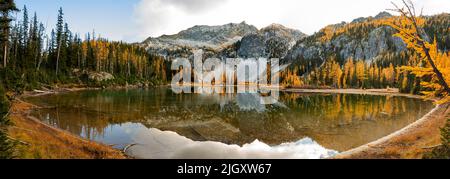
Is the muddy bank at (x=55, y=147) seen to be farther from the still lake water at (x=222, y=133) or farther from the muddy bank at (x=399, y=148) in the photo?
the muddy bank at (x=399, y=148)

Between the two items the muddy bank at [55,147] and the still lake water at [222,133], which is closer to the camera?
the muddy bank at [55,147]

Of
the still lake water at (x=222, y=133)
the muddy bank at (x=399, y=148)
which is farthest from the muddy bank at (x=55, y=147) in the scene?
the muddy bank at (x=399, y=148)

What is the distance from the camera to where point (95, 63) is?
102 meters

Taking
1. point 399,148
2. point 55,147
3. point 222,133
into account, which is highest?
point 55,147

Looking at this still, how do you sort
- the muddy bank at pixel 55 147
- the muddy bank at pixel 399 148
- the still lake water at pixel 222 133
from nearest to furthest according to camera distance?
the muddy bank at pixel 55 147 < the muddy bank at pixel 399 148 < the still lake water at pixel 222 133

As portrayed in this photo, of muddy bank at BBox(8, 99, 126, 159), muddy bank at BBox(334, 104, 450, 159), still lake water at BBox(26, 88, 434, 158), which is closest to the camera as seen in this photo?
muddy bank at BBox(8, 99, 126, 159)

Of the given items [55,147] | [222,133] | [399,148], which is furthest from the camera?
[222,133]

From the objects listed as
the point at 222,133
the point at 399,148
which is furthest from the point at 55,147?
the point at 399,148

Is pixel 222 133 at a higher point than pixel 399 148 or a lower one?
lower

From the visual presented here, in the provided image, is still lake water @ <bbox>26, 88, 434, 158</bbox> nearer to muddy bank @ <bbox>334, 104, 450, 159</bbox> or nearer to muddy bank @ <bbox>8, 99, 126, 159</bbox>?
muddy bank @ <bbox>334, 104, 450, 159</bbox>

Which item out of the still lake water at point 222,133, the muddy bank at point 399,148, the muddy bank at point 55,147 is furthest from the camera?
the still lake water at point 222,133

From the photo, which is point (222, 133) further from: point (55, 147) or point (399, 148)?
point (399, 148)

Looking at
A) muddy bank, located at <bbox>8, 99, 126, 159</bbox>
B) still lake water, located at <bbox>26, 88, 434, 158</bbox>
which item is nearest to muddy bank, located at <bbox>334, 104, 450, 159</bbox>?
still lake water, located at <bbox>26, 88, 434, 158</bbox>
